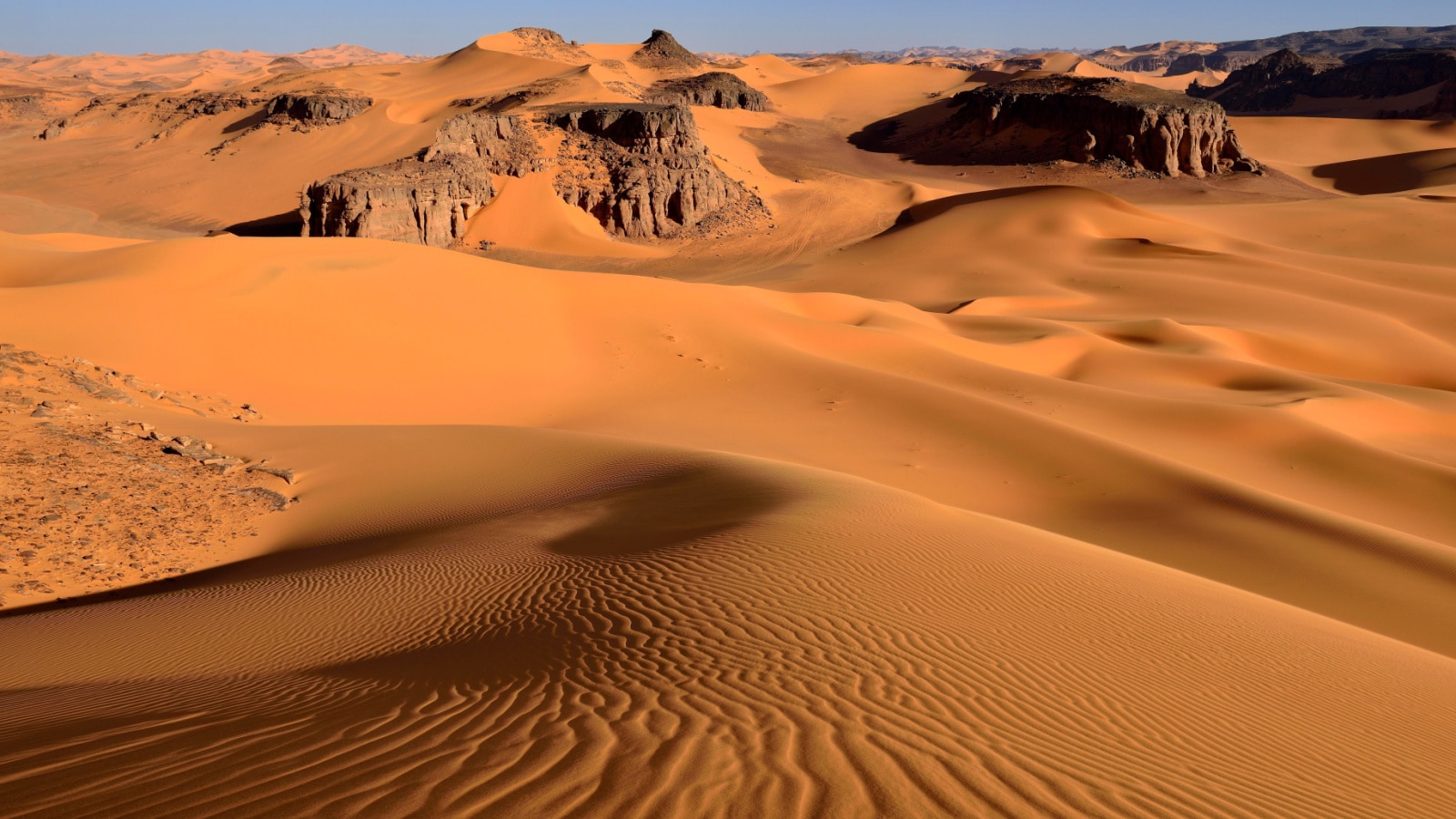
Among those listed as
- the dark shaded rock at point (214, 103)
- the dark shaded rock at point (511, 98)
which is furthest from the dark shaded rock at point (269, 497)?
the dark shaded rock at point (214, 103)

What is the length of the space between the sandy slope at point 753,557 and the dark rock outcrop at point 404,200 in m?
8.41

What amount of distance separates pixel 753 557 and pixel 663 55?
8231 centimetres

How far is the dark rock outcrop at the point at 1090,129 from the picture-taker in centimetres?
5288

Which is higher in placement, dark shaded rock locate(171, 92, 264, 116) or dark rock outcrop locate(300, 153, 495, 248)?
dark shaded rock locate(171, 92, 264, 116)

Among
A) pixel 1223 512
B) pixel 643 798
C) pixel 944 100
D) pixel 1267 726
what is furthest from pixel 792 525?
pixel 944 100

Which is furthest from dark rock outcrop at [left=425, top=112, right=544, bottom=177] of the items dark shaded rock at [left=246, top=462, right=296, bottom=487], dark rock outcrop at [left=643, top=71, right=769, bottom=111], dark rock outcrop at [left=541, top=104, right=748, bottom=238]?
dark shaded rock at [left=246, top=462, right=296, bottom=487]

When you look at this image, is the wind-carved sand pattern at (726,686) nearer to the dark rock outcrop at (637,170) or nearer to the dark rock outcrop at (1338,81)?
the dark rock outcrop at (637,170)

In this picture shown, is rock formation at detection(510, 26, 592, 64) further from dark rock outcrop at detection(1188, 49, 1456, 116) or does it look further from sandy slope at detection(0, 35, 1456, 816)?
dark rock outcrop at detection(1188, 49, 1456, 116)

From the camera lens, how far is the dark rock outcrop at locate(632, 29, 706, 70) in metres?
80.3

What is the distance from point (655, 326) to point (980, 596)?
1539 centimetres

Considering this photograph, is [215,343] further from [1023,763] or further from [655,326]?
[1023,763]

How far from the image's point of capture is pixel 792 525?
840 cm

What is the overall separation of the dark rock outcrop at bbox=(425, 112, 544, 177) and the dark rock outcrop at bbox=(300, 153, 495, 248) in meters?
0.73

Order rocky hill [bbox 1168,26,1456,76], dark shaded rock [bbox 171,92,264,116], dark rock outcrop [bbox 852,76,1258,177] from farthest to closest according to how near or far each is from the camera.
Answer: rocky hill [bbox 1168,26,1456,76]
dark shaded rock [bbox 171,92,264,116]
dark rock outcrop [bbox 852,76,1258,177]
